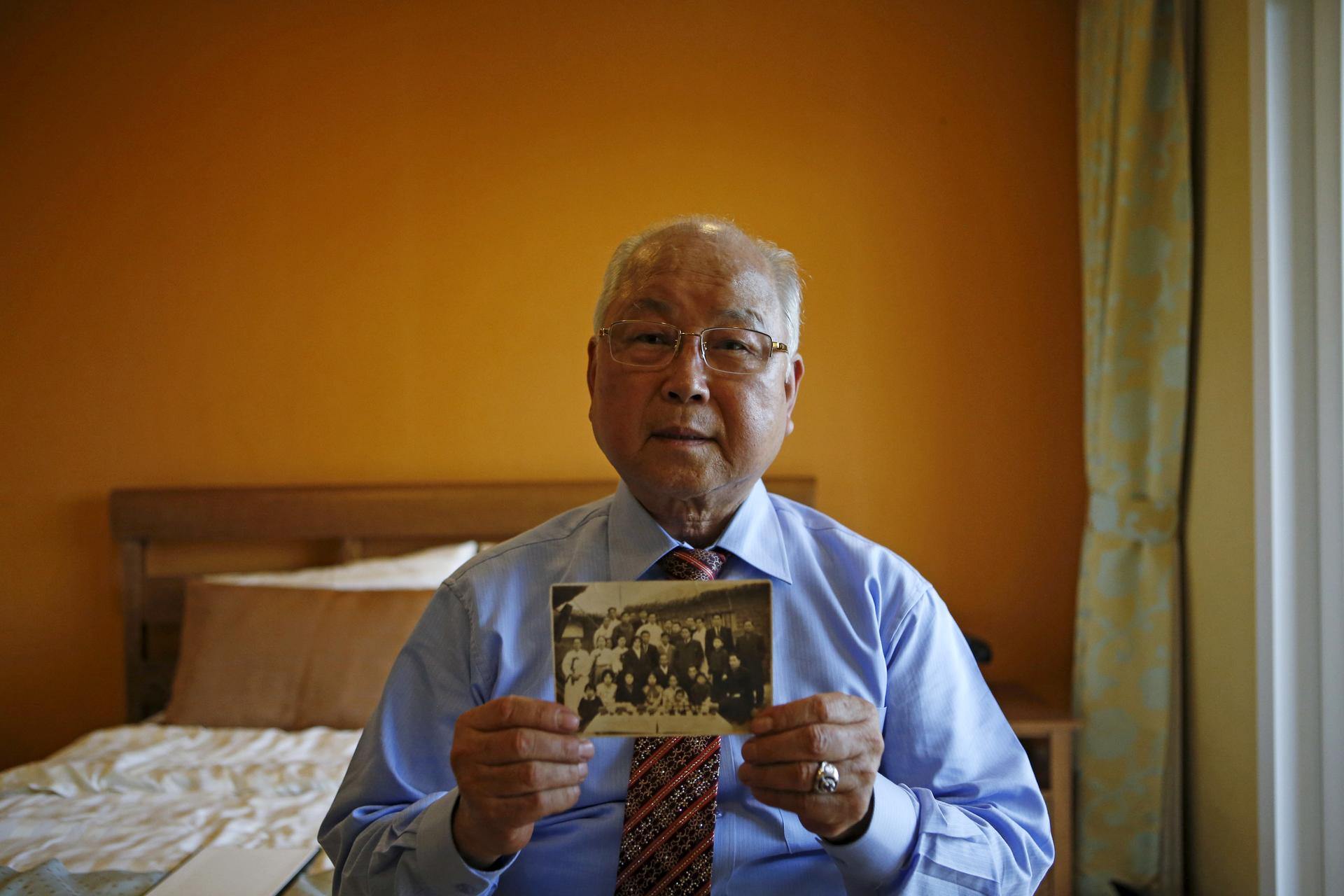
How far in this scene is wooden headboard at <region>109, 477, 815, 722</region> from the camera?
9.30 feet

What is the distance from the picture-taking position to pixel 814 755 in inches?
35.3

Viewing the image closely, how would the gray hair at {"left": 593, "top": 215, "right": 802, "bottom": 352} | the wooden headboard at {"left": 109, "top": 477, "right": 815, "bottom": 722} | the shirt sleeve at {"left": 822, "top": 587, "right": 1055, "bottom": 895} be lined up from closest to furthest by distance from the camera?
the shirt sleeve at {"left": 822, "top": 587, "right": 1055, "bottom": 895} → the gray hair at {"left": 593, "top": 215, "right": 802, "bottom": 352} → the wooden headboard at {"left": 109, "top": 477, "right": 815, "bottom": 722}

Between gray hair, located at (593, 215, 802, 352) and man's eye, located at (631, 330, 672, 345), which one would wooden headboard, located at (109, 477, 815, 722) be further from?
man's eye, located at (631, 330, 672, 345)

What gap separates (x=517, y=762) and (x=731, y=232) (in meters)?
0.73

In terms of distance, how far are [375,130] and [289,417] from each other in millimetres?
938

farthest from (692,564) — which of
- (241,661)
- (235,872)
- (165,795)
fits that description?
(241,661)

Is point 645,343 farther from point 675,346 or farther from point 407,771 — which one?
point 407,771

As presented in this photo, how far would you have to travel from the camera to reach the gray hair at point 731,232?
1.28 meters

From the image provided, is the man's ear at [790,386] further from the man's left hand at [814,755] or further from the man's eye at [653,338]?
the man's left hand at [814,755]

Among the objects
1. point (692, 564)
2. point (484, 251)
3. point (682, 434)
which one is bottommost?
point (692, 564)

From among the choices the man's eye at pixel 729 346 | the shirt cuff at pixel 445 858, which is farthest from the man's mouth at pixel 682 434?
the shirt cuff at pixel 445 858

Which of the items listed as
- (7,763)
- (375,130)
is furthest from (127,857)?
(375,130)

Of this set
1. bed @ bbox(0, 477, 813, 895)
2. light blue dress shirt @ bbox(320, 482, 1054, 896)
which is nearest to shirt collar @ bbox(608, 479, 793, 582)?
light blue dress shirt @ bbox(320, 482, 1054, 896)

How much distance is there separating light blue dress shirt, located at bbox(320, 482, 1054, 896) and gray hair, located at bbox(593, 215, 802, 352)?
269 millimetres
